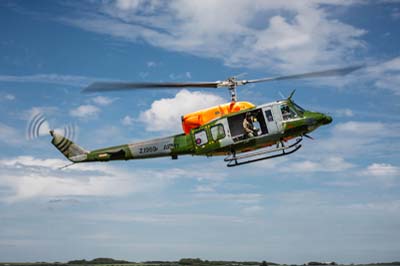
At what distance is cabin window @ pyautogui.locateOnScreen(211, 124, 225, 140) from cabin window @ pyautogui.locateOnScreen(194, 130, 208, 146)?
1.86 feet

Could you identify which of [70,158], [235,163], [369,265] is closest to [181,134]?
[235,163]

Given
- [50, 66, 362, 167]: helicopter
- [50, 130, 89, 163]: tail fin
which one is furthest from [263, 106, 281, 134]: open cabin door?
[50, 130, 89, 163]: tail fin

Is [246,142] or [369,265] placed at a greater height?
[246,142]

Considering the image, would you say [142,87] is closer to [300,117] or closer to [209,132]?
[209,132]

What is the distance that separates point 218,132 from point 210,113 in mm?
1447

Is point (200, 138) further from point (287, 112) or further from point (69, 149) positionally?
point (69, 149)

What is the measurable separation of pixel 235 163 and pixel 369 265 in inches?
6361

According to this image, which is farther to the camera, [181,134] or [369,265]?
[369,265]

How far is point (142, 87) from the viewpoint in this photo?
26141 mm

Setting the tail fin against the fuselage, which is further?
the tail fin

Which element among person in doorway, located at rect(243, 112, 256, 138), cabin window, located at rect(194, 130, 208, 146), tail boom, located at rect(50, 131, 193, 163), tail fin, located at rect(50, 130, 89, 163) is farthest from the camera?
tail fin, located at rect(50, 130, 89, 163)

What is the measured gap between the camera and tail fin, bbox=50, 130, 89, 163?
31.2m

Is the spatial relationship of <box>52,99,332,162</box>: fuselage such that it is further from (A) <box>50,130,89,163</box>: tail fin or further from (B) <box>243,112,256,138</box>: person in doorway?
(A) <box>50,130,89,163</box>: tail fin

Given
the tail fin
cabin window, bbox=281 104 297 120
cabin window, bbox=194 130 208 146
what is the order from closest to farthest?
cabin window, bbox=281 104 297 120 → cabin window, bbox=194 130 208 146 → the tail fin
